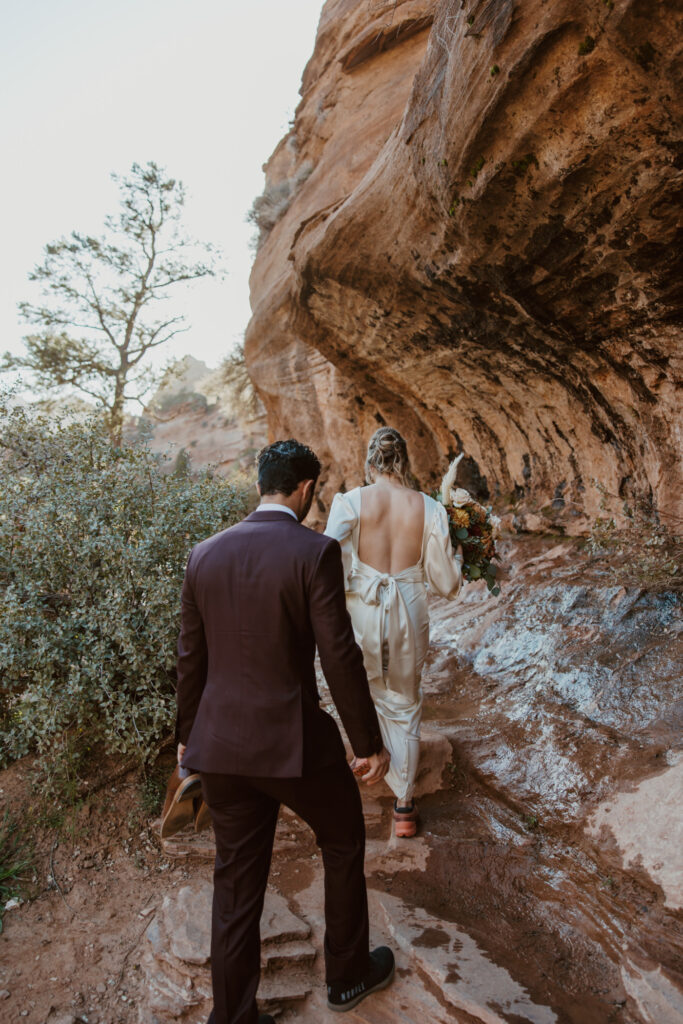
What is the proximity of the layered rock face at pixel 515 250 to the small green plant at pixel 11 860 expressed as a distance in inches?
198

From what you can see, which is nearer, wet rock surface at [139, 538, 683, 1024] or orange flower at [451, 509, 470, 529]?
wet rock surface at [139, 538, 683, 1024]

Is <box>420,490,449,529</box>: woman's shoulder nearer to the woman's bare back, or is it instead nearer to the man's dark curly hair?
the woman's bare back

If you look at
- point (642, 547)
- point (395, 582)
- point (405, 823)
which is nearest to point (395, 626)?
point (395, 582)

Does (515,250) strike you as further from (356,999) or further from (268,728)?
(356,999)

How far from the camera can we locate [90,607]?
13.0 ft

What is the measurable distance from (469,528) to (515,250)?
226cm

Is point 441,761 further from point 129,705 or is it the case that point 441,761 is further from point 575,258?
point 575,258

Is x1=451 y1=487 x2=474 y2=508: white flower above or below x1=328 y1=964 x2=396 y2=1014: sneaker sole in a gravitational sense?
above

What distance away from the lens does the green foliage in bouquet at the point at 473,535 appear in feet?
13.0

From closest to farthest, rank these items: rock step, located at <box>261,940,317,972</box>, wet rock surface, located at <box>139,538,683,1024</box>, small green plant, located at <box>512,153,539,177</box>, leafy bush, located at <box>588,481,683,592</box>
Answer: wet rock surface, located at <box>139,538,683,1024</box>
rock step, located at <box>261,940,317,972</box>
small green plant, located at <box>512,153,539,177</box>
leafy bush, located at <box>588,481,683,592</box>

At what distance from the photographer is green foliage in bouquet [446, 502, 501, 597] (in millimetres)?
3955

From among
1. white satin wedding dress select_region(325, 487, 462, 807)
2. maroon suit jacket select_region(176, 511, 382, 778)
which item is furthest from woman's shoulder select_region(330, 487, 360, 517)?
maroon suit jacket select_region(176, 511, 382, 778)

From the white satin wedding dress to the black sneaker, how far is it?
1043 mm

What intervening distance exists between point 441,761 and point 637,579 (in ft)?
6.92
